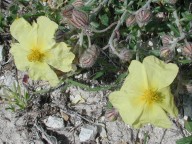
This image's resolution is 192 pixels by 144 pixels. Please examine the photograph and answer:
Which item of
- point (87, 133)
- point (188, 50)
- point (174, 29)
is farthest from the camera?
point (87, 133)

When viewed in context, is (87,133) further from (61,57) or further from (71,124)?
(61,57)

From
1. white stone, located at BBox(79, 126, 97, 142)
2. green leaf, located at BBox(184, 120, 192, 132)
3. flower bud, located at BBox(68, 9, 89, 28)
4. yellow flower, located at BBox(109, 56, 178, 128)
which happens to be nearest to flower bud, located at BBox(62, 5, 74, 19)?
flower bud, located at BBox(68, 9, 89, 28)

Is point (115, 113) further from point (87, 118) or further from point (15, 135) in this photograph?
point (15, 135)

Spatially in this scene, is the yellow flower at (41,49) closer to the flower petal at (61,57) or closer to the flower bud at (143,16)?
the flower petal at (61,57)

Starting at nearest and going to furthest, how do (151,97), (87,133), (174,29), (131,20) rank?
(151,97) → (131,20) → (174,29) → (87,133)

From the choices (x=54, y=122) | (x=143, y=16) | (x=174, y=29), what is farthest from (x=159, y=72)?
(x=54, y=122)

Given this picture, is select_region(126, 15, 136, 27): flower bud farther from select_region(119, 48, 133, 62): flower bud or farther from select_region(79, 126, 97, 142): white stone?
select_region(79, 126, 97, 142): white stone
